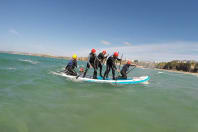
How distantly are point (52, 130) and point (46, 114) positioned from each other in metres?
1.25

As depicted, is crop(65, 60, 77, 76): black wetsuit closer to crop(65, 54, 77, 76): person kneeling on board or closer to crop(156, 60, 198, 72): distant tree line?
crop(65, 54, 77, 76): person kneeling on board

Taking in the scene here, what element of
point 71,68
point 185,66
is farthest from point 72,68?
point 185,66

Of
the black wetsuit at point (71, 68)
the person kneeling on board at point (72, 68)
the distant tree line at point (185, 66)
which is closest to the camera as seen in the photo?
the person kneeling on board at point (72, 68)

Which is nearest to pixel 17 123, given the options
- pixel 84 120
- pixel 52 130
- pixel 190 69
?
pixel 52 130

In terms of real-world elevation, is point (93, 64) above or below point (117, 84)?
above

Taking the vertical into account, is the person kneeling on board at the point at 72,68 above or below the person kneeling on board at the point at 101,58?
A: below

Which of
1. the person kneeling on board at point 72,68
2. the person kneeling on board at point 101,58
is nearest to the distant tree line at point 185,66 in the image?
the person kneeling on board at point 101,58

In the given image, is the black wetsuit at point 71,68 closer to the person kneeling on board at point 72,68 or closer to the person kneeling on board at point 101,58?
the person kneeling on board at point 72,68

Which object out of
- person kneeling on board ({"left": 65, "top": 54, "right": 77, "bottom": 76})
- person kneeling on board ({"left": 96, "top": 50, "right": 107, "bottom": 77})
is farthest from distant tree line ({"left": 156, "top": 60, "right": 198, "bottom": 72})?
person kneeling on board ({"left": 65, "top": 54, "right": 77, "bottom": 76})

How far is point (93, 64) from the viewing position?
1314 centimetres

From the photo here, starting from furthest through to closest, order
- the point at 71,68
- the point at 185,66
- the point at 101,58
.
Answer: the point at 185,66, the point at 71,68, the point at 101,58

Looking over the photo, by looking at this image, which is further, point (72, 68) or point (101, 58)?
point (72, 68)

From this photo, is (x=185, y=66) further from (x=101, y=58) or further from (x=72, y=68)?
(x=72, y=68)

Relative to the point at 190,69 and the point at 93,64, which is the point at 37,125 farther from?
the point at 190,69
